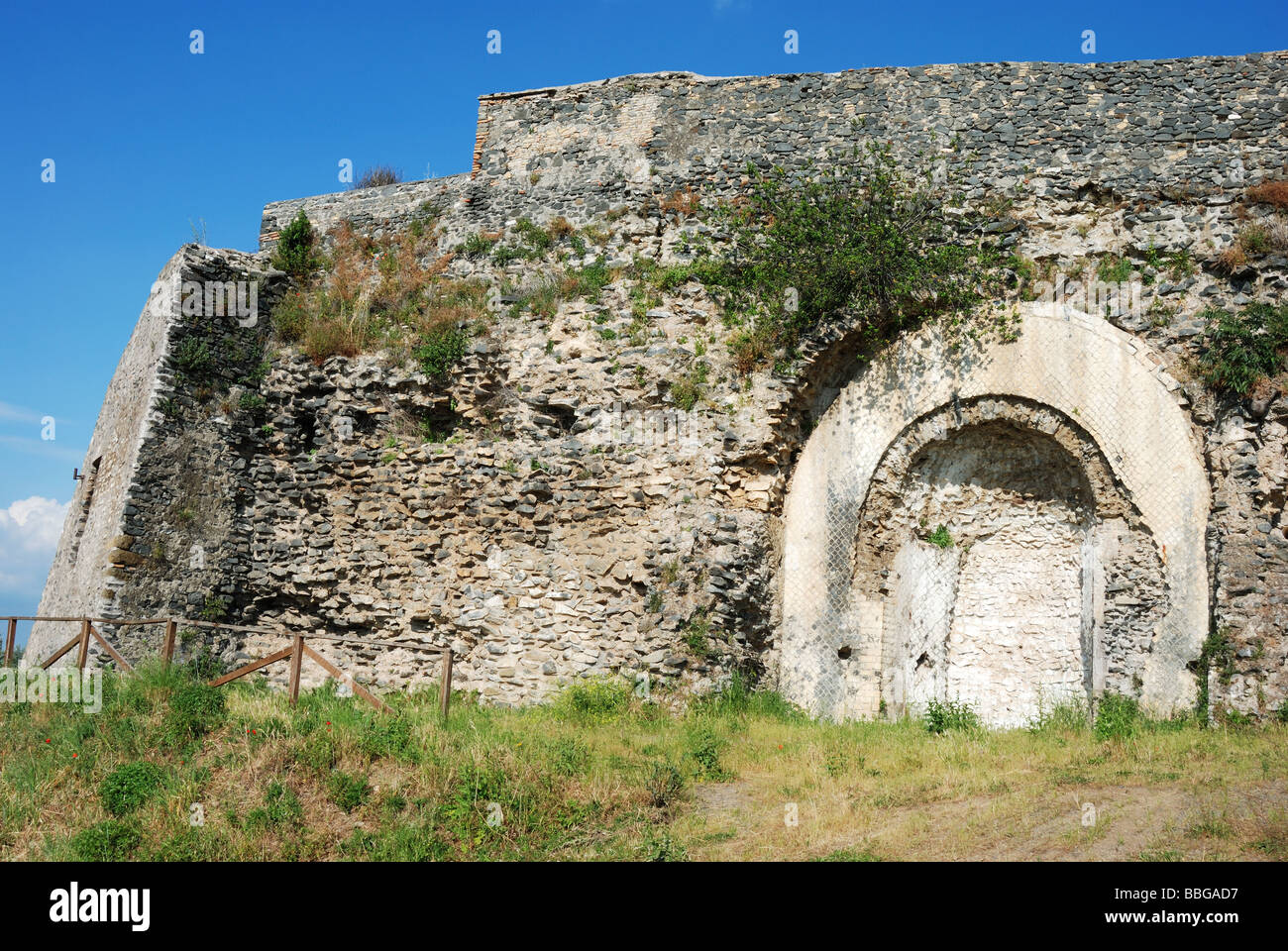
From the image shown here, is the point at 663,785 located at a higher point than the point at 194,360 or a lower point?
lower

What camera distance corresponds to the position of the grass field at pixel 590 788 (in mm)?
7414

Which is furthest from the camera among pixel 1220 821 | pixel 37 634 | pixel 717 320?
pixel 37 634

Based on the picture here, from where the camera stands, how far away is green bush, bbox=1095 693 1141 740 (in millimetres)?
9945

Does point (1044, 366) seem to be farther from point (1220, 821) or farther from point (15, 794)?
point (15, 794)

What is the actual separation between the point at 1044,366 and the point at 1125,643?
3137mm

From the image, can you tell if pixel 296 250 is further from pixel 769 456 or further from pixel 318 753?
pixel 318 753

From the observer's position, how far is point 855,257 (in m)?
12.2

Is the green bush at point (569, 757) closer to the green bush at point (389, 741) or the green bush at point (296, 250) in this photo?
the green bush at point (389, 741)

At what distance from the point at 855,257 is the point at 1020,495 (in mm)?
3427

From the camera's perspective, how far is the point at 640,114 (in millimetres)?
14453

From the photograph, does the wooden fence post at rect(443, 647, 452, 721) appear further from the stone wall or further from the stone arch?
the stone arch

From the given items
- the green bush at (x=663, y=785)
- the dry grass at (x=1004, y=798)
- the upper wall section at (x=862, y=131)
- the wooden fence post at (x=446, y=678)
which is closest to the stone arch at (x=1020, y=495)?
the dry grass at (x=1004, y=798)

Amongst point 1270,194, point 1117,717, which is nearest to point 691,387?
point 1117,717
